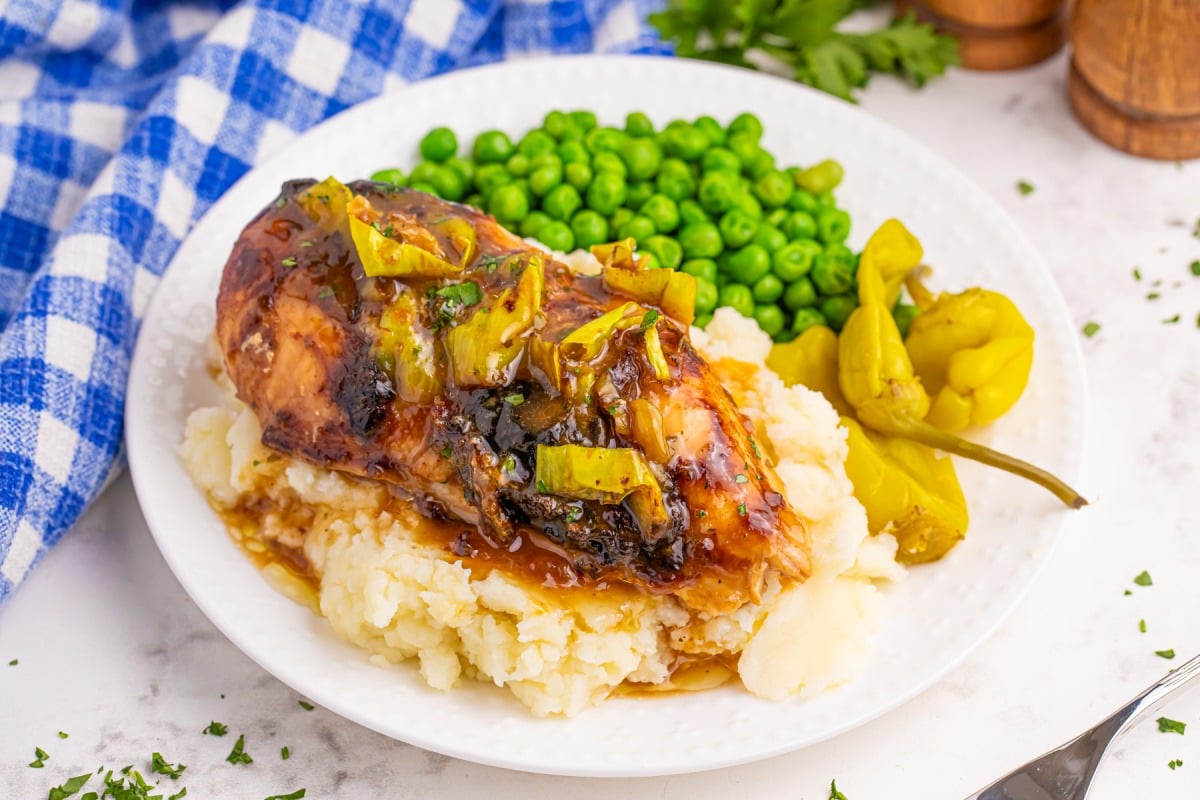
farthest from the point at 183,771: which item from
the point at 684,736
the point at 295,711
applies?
the point at 684,736

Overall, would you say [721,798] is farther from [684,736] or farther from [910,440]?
[910,440]

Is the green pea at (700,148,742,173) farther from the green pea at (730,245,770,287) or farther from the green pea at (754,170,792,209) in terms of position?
the green pea at (730,245,770,287)

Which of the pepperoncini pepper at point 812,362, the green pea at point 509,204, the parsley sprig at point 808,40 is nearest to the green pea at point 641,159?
the green pea at point 509,204

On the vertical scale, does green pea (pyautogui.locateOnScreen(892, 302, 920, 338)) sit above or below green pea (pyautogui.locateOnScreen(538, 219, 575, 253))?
above

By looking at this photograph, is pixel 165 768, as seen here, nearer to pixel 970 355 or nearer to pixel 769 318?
pixel 769 318

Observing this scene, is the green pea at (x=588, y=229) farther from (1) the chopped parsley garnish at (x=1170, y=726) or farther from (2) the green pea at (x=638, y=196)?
(1) the chopped parsley garnish at (x=1170, y=726)

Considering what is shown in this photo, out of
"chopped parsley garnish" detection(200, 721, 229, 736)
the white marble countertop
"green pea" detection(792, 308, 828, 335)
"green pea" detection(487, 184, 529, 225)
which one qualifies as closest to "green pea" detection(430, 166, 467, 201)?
Result: "green pea" detection(487, 184, 529, 225)
